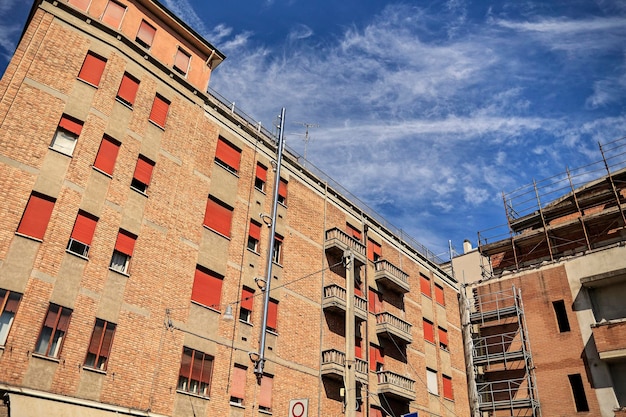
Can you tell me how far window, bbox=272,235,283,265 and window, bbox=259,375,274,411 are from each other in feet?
19.7

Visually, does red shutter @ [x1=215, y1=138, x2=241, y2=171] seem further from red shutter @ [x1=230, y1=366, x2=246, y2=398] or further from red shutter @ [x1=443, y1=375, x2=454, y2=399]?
red shutter @ [x1=443, y1=375, x2=454, y2=399]

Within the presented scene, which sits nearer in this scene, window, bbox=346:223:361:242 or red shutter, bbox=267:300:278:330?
red shutter, bbox=267:300:278:330

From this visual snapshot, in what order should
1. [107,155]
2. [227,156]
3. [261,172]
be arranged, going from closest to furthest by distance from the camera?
1. [107,155]
2. [227,156]
3. [261,172]

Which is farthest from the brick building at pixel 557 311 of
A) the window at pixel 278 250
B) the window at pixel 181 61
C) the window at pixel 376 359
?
the window at pixel 181 61

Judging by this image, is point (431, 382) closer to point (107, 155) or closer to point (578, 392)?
point (578, 392)

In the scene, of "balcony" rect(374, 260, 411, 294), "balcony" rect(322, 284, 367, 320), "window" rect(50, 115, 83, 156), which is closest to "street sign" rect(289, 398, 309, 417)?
"window" rect(50, 115, 83, 156)

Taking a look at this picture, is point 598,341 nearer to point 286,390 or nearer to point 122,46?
point 286,390

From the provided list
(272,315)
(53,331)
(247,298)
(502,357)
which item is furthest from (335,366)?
(502,357)

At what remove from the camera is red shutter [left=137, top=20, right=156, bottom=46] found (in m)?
24.7

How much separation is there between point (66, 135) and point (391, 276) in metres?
20.8

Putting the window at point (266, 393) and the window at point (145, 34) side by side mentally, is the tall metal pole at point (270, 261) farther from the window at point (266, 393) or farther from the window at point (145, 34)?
the window at point (145, 34)

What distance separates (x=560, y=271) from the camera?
34062 mm

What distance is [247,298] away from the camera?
78.2 feet

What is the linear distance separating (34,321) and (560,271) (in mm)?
31427
